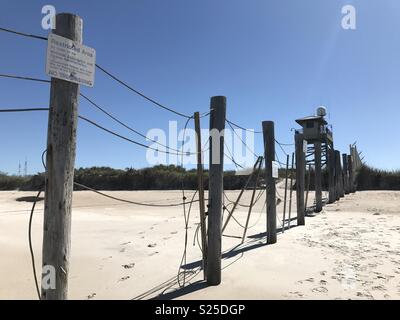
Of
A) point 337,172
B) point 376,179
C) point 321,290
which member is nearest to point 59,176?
point 321,290

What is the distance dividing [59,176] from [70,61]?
1070 millimetres

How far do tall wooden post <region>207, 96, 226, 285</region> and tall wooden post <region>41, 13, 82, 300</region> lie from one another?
285cm

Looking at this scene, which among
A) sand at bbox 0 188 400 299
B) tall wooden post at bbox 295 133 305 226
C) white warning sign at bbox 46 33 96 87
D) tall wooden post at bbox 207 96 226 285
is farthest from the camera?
tall wooden post at bbox 295 133 305 226

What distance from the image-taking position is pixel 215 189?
6297mm

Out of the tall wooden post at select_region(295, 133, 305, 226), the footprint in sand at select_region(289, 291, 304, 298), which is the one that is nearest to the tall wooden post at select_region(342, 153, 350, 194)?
the tall wooden post at select_region(295, 133, 305, 226)

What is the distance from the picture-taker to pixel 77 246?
9945mm

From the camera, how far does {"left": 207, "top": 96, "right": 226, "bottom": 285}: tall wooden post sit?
6.14 metres

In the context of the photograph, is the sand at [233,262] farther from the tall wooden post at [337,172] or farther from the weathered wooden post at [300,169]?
the tall wooden post at [337,172]

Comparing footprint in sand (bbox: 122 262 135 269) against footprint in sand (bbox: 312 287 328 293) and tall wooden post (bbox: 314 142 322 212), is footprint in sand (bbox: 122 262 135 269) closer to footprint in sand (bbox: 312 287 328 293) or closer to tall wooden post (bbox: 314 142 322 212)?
footprint in sand (bbox: 312 287 328 293)

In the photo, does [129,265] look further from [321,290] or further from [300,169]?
[300,169]

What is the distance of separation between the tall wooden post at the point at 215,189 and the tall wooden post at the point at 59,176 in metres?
2.85

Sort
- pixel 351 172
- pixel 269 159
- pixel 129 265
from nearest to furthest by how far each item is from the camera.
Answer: pixel 129 265 → pixel 269 159 → pixel 351 172
